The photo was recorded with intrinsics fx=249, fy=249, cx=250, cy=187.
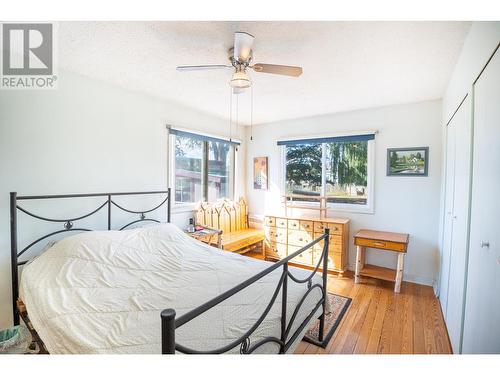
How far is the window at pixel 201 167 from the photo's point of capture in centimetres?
356

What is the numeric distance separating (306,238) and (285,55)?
8.45 feet

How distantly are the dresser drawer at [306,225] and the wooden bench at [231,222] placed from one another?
753 mm

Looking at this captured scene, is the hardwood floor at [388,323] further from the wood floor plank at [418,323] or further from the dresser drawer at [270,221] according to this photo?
Result: the dresser drawer at [270,221]

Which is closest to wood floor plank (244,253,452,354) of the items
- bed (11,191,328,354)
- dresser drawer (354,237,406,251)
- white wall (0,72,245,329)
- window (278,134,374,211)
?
bed (11,191,328,354)

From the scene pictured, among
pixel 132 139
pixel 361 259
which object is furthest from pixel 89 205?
pixel 361 259

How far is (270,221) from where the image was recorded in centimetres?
406

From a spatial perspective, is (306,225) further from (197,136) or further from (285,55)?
(285,55)

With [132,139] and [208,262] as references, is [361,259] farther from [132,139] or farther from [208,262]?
[132,139]

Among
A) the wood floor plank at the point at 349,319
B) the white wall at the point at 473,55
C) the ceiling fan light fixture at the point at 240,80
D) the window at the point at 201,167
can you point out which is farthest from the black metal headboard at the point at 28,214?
the white wall at the point at 473,55

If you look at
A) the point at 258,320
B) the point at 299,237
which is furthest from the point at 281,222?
the point at 258,320

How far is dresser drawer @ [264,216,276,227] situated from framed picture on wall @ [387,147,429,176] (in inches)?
70.6

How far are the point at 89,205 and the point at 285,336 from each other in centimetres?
227

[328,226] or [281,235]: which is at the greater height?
[328,226]
